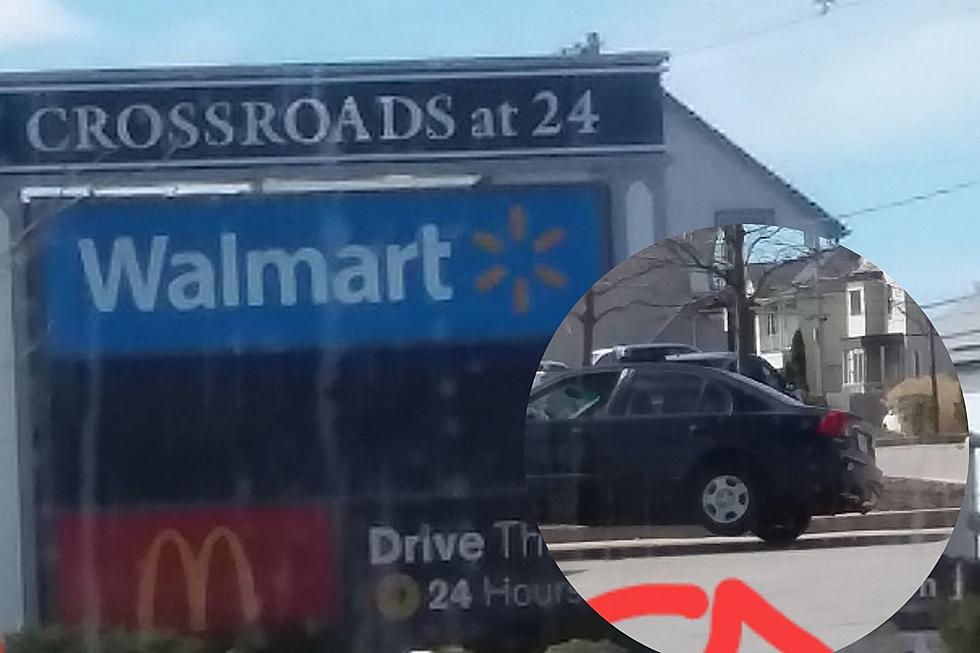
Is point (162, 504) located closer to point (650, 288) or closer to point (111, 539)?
point (111, 539)

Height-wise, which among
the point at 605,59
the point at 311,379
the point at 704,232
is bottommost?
the point at 311,379

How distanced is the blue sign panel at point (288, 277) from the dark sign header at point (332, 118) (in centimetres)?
13

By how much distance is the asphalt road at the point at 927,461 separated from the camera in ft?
13.0

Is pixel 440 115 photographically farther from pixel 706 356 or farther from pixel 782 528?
pixel 782 528

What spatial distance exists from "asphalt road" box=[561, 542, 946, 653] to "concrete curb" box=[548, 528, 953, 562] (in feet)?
0.05

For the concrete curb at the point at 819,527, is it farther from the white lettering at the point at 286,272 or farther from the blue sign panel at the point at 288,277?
the white lettering at the point at 286,272

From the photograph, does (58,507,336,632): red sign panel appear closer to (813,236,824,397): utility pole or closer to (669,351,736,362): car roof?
(669,351,736,362): car roof

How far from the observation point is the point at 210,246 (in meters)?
3.98

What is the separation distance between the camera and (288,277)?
13.1 ft

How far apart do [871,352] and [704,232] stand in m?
0.54

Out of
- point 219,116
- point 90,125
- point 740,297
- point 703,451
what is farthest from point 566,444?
point 90,125

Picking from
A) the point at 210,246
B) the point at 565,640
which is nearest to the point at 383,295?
the point at 210,246

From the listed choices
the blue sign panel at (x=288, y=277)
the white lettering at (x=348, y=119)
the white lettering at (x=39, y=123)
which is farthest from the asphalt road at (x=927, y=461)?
the white lettering at (x=39, y=123)

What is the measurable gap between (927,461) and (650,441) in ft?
2.43
